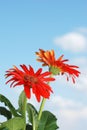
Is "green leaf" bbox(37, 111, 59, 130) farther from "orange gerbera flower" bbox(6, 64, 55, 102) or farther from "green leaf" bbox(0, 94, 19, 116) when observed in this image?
"orange gerbera flower" bbox(6, 64, 55, 102)

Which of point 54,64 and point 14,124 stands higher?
point 54,64

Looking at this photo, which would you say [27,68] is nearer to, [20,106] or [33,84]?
[33,84]

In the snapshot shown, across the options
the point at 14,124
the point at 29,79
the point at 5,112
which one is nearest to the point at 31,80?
the point at 29,79

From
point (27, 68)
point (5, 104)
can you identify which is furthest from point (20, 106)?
point (27, 68)

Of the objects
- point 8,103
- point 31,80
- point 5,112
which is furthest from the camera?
point 5,112

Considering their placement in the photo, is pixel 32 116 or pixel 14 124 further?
pixel 32 116

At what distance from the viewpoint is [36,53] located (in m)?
1.69

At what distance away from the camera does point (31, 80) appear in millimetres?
1418

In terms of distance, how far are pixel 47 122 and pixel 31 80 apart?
19.6 inches

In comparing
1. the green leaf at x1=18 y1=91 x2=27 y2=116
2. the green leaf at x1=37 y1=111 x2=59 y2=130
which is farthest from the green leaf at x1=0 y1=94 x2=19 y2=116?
the green leaf at x1=37 y1=111 x2=59 y2=130

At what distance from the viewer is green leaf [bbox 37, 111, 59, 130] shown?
1814 mm

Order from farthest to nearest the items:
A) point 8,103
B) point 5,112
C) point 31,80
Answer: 1. point 5,112
2. point 8,103
3. point 31,80

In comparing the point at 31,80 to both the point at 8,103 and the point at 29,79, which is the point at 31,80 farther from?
the point at 8,103

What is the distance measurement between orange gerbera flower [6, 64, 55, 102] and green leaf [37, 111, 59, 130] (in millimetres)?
383
